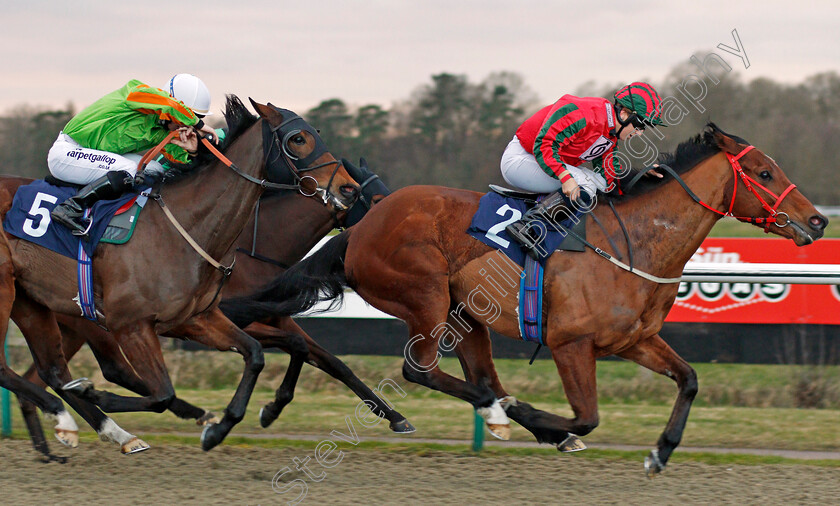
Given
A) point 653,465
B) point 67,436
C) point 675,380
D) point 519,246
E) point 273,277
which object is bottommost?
point 67,436

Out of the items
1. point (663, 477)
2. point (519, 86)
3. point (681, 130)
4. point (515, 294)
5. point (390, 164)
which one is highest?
point (519, 86)

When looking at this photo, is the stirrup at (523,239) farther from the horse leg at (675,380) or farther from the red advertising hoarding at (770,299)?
the red advertising hoarding at (770,299)

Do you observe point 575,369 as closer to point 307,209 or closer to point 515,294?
point 515,294

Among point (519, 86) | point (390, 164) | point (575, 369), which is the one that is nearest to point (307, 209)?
point (575, 369)

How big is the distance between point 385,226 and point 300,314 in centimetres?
83

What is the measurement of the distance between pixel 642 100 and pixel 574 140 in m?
0.38

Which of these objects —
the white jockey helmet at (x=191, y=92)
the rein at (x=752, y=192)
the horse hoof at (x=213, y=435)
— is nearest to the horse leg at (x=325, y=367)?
the horse hoof at (x=213, y=435)

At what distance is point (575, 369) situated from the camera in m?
4.04

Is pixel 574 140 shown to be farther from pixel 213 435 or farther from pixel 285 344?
pixel 213 435

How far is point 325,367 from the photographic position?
4.94 metres

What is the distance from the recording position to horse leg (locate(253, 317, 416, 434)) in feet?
15.6

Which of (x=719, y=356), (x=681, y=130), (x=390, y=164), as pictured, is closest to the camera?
(x=719, y=356)

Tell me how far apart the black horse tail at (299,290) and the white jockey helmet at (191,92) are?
0.99 metres

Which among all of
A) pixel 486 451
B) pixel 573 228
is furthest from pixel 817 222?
pixel 486 451
